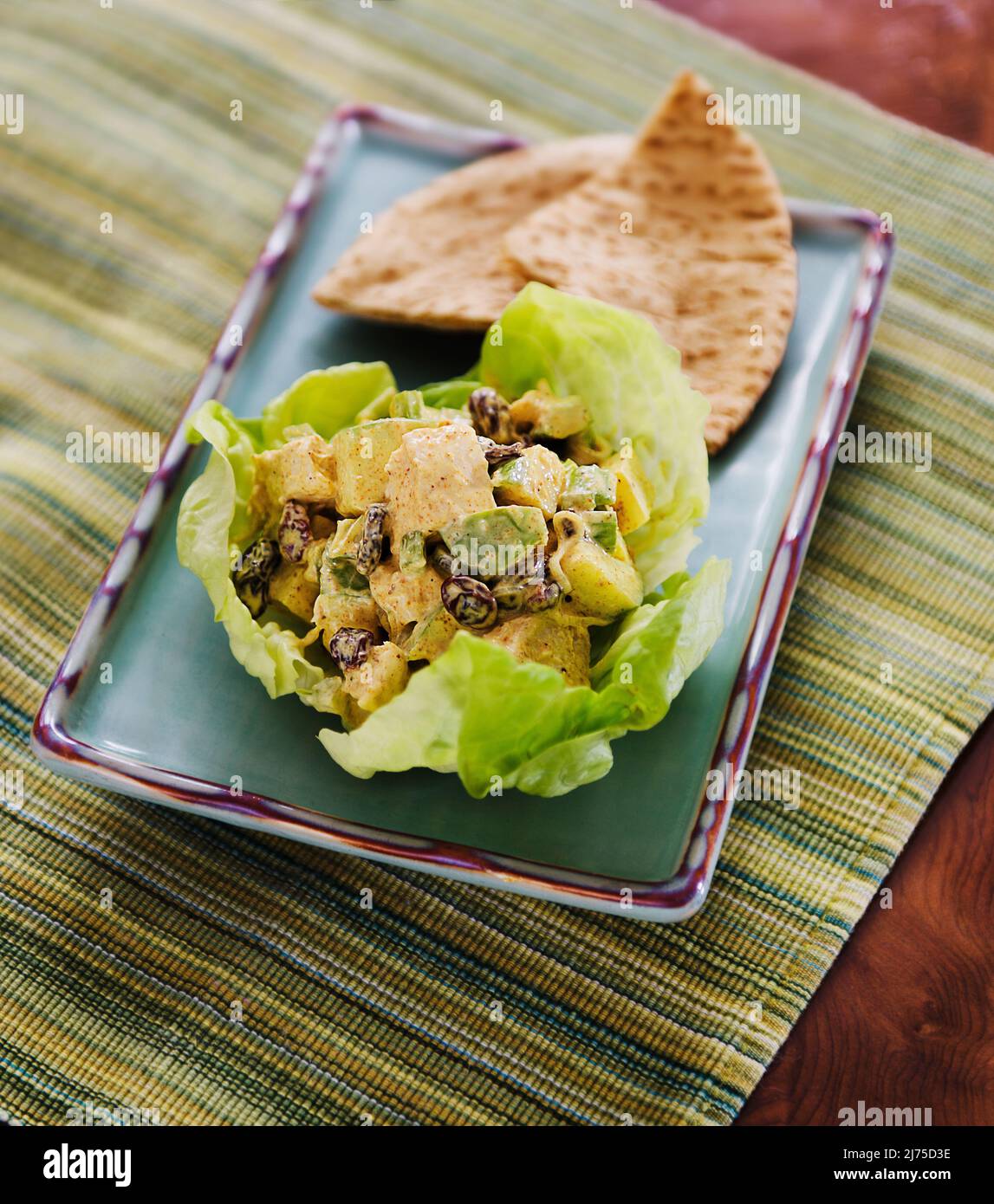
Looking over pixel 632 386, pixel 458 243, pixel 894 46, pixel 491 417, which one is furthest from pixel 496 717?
pixel 894 46

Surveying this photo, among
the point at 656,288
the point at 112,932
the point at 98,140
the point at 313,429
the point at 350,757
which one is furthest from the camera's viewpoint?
the point at 98,140

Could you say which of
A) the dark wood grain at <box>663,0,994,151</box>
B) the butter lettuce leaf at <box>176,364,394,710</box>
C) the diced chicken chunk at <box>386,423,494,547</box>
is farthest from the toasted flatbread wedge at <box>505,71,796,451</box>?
the dark wood grain at <box>663,0,994,151</box>

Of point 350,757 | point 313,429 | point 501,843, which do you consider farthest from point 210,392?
point 501,843

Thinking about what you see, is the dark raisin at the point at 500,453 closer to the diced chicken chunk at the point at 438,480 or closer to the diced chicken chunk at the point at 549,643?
the diced chicken chunk at the point at 438,480

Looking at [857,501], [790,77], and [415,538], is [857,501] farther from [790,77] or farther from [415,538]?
[790,77]

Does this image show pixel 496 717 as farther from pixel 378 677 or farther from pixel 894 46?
pixel 894 46
